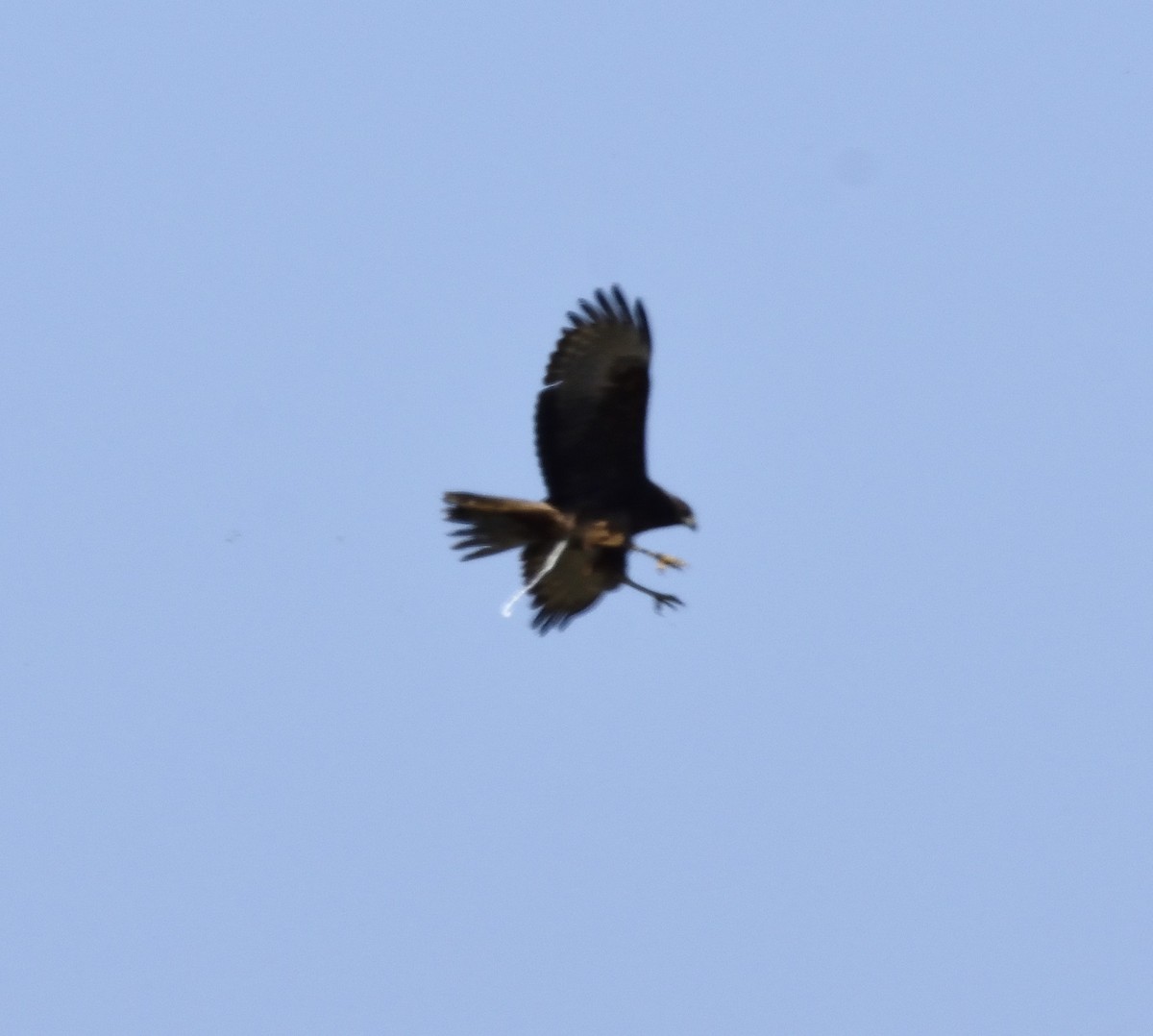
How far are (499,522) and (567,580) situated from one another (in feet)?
2.39

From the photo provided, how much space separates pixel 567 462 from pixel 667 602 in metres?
1.06

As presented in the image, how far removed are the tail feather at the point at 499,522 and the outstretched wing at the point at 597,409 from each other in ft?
0.65

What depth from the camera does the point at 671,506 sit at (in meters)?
38.8

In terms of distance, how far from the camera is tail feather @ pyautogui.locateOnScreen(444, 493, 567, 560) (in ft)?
126

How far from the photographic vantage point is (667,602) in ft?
128

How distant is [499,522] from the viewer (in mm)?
38531

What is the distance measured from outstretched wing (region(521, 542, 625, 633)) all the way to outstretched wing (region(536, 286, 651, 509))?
0.32 m

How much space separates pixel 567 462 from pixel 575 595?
38.3 inches

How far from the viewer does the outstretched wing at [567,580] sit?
1528 inches

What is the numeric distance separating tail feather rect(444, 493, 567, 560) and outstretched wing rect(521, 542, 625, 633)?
156 mm

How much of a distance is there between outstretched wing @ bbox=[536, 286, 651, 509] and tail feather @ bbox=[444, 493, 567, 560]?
0.65 ft

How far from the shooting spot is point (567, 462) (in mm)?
38594

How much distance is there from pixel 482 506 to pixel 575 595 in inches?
43.0

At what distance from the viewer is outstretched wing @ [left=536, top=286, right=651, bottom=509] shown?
3822 cm
